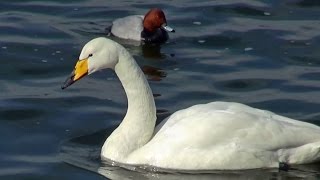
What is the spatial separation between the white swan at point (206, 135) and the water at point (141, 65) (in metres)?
0.13

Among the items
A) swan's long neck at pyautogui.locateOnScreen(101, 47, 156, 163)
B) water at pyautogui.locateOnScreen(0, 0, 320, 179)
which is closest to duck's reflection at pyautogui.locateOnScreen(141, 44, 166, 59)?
water at pyautogui.locateOnScreen(0, 0, 320, 179)

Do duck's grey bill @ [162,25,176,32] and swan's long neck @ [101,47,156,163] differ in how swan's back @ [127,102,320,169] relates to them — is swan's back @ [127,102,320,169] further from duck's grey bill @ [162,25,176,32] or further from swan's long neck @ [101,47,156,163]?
duck's grey bill @ [162,25,176,32]

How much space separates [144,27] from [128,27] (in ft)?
0.75

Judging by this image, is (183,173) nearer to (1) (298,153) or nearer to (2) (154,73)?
(1) (298,153)

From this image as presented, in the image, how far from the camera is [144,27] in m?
16.5

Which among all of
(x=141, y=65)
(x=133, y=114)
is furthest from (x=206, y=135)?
(x=141, y=65)

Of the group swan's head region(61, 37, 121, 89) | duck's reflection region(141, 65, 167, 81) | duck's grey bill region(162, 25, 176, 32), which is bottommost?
duck's reflection region(141, 65, 167, 81)

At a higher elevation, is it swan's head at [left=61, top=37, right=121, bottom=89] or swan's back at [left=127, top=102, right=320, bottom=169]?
swan's head at [left=61, top=37, right=121, bottom=89]

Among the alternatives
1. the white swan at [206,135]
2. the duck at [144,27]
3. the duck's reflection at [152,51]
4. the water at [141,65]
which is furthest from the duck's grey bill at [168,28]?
the white swan at [206,135]

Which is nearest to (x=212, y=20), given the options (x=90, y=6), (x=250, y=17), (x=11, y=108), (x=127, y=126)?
(x=250, y=17)

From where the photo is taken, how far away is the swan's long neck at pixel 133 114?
35.9 ft

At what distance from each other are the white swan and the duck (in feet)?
17.2

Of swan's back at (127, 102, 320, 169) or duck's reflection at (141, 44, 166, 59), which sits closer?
swan's back at (127, 102, 320, 169)

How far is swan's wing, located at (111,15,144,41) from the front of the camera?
53.8 feet
